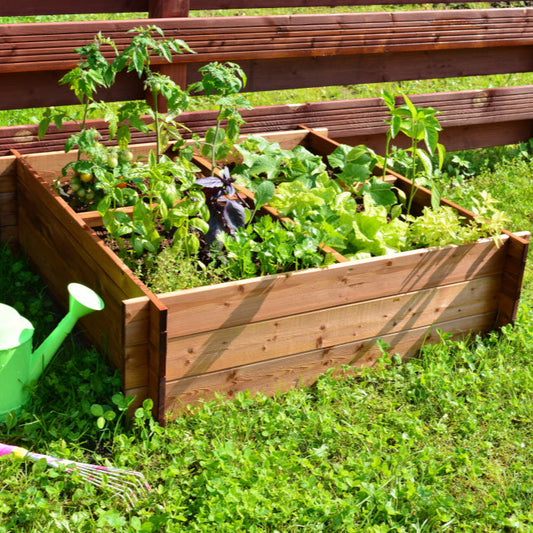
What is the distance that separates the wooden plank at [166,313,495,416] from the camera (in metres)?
2.65

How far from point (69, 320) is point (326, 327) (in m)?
0.91

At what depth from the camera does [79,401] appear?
2641 mm

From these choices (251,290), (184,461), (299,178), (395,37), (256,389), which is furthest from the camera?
(395,37)

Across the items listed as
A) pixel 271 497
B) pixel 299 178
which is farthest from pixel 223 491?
pixel 299 178

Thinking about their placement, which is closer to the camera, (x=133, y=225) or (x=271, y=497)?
(x=271, y=497)

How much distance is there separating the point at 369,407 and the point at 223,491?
0.74 metres

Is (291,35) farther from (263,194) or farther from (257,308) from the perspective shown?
(257,308)

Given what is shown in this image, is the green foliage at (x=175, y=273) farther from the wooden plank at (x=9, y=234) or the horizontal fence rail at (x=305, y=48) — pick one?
the horizontal fence rail at (x=305, y=48)

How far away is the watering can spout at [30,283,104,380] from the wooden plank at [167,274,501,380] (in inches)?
12.0

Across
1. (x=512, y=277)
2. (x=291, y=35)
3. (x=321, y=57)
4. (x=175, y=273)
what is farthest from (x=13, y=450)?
(x=321, y=57)

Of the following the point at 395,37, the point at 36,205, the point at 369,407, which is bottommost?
the point at 369,407

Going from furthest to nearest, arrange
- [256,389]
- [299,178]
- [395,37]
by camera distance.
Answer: [395,37]
[299,178]
[256,389]

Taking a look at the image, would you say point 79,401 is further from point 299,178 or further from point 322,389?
point 299,178

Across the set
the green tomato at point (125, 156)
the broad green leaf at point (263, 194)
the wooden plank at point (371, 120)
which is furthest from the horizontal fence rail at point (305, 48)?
the broad green leaf at point (263, 194)
